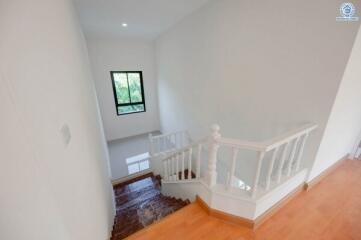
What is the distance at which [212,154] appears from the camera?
152 centimetres

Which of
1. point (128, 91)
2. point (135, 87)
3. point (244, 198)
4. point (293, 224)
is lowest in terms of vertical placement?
point (293, 224)

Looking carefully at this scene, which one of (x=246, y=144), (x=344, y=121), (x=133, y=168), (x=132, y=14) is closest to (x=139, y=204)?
(x=133, y=168)

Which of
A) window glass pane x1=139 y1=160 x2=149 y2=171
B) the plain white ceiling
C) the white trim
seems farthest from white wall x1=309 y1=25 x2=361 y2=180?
window glass pane x1=139 y1=160 x2=149 y2=171

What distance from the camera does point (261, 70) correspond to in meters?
2.02

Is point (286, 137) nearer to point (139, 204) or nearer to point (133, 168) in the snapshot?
point (139, 204)

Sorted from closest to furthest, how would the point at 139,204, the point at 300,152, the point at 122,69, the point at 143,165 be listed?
the point at 300,152 < the point at 139,204 < the point at 143,165 < the point at 122,69

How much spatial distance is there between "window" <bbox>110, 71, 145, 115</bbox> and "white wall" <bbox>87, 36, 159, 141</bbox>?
15cm

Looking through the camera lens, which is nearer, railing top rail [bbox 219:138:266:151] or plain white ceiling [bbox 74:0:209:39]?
railing top rail [bbox 219:138:266:151]

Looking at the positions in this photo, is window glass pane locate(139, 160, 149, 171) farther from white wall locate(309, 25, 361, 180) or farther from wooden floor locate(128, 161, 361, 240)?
white wall locate(309, 25, 361, 180)

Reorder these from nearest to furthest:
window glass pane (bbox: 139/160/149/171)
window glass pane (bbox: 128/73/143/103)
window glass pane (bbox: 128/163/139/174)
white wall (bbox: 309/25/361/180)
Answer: white wall (bbox: 309/25/361/180) → window glass pane (bbox: 128/163/139/174) → window glass pane (bbox: 139/160/149/171) → window glass pane (bbox: 128/73/143/103)

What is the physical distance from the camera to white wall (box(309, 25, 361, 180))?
143 centimetres

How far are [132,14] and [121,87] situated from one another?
2958 mm

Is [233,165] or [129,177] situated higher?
[233,165]

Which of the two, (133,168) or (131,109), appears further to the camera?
(131,109)
